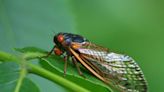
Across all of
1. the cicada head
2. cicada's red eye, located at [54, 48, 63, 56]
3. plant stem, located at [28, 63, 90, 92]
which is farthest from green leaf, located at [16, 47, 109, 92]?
the cicada head

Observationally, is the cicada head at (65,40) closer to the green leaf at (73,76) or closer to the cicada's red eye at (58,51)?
the cicada's red eye at (58,51)

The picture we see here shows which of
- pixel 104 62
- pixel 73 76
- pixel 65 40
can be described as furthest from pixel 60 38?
pixel 73 76

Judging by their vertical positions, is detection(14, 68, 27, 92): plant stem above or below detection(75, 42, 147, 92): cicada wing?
below

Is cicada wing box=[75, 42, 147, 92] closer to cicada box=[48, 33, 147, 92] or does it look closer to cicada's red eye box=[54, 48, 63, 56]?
→ cicada box=[48, 33, 147, 92]

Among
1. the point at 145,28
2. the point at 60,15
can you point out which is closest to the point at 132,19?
the point at 145,28

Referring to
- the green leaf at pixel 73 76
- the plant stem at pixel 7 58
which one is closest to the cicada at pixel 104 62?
the green leaf at pixel 73 76
